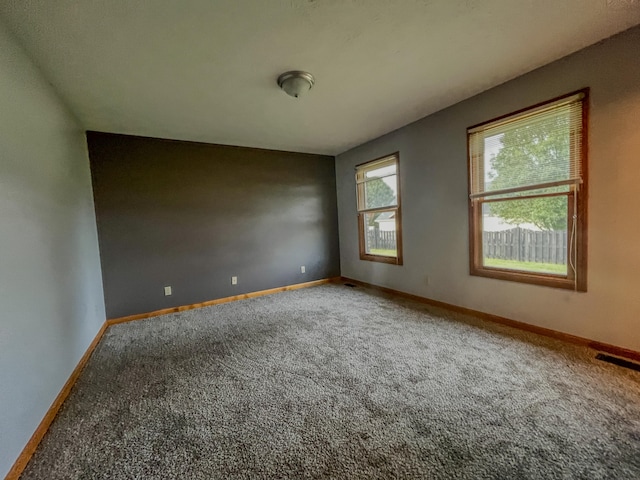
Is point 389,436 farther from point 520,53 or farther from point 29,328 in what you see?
point 520,53

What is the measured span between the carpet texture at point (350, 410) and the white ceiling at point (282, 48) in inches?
92.9

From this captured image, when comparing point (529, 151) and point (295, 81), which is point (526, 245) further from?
point (295, 81)

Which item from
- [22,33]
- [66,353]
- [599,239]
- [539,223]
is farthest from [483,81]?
[66,353]

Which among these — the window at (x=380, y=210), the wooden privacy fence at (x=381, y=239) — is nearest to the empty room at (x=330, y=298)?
the window at (x=380, y=210)

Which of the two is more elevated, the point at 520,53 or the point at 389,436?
the point at 520,53

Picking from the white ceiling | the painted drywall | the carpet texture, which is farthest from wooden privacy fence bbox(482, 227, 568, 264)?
the painted drywall

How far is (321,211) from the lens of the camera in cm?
498

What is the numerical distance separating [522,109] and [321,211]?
316cm

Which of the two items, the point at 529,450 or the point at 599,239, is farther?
the point at 599,239

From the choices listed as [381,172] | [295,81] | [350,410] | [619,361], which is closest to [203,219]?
[295,81]

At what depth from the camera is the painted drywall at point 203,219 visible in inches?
135

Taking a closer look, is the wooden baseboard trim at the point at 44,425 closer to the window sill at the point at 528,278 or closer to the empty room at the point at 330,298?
the empty room at the point at 330,298

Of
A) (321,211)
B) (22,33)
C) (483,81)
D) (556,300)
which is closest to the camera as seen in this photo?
(22,33)

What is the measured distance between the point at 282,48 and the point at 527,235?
2.71m
